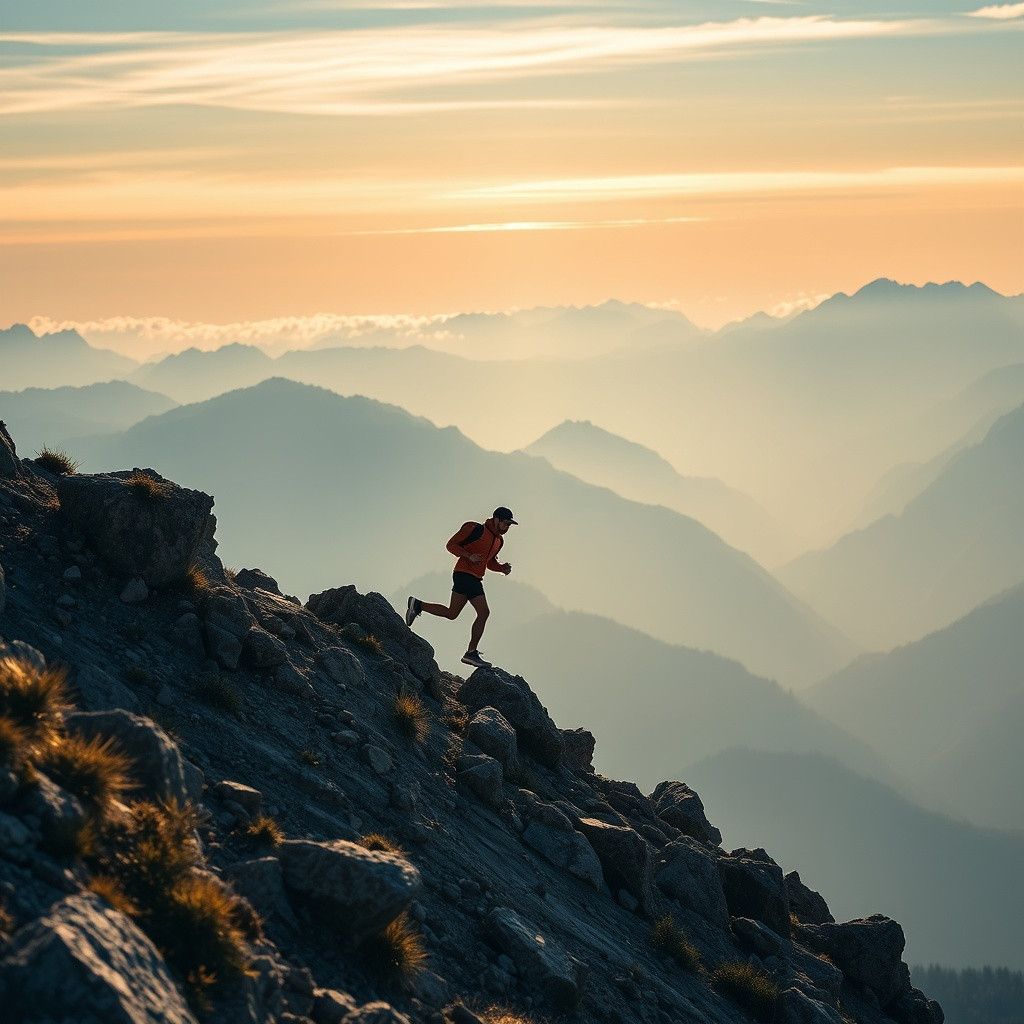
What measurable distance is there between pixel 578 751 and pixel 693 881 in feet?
21.4

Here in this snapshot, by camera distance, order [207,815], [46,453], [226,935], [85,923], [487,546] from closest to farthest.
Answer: [85,923] → [226,935] → [207,815] → [46,453] → [487,546]

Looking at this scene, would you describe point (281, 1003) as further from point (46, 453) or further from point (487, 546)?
point (487, 546)

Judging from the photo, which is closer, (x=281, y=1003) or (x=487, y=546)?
(x=281, y=1003)

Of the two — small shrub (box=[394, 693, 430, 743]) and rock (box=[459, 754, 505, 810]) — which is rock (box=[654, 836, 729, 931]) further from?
small shrub (box=[394, 693, 430, 743])

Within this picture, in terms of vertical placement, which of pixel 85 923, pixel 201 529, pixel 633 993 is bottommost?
pixel 85 923

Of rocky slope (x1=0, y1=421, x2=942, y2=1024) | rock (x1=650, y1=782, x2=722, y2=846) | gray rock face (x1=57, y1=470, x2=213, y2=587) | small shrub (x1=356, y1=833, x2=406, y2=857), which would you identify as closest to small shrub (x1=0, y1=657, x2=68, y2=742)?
rocky slope (x1=0, y1=421, x2=942, y2=1024)

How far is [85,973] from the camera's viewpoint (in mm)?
8977

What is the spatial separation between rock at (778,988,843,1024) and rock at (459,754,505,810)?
6431 millimetres

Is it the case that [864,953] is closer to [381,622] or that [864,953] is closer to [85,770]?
[381,622]

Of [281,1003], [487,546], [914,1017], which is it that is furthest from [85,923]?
[914,1017]

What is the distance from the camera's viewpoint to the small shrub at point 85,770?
11242 millimetres

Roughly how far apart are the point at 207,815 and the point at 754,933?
50.0 feet

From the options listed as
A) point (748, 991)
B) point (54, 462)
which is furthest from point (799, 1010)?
point (54, 462)

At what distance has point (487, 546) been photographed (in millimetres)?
26500
